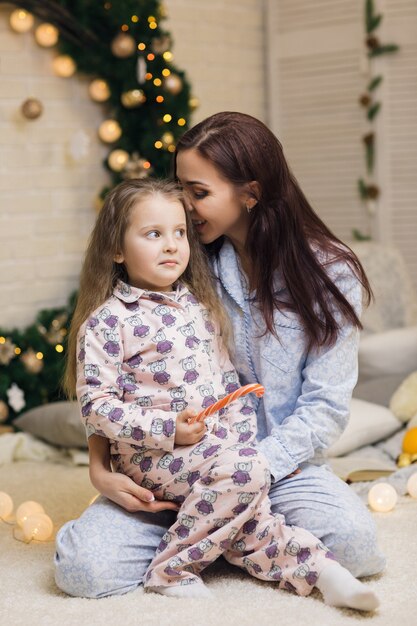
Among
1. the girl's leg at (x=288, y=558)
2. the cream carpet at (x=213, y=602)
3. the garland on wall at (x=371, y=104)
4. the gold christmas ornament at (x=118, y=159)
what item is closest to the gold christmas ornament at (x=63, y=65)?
the gold christmas ornament at (x=118, y=159)

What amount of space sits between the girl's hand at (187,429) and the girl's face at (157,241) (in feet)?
1.03

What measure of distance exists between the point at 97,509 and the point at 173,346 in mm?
395

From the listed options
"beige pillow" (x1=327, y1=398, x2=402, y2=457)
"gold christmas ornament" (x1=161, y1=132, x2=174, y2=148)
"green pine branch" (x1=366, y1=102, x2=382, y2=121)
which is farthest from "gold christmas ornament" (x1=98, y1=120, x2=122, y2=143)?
"beige pillow" (x1=327, y1=398, x2=402, y2=457)

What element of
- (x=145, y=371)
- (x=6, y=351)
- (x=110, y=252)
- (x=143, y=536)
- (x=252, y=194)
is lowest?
(x=143, y=536)

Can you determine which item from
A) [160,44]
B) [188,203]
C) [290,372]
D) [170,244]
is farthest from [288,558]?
[160,44]

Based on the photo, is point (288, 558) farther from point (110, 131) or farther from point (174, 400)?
point (110, 131)

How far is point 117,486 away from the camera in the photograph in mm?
2117

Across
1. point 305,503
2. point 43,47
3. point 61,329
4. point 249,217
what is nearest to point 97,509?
point 305,503

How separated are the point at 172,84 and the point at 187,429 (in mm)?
2090

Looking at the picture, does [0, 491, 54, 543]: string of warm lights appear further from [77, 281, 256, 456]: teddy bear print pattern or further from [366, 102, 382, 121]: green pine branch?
[366, 102, 382, 121]: green pine branch

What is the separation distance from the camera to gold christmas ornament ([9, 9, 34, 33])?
138 inches

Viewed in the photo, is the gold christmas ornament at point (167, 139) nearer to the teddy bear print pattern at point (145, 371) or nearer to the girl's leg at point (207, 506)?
the teddy bear print pattern at point (145, 371)

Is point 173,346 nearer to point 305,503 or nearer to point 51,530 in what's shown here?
point 305,503

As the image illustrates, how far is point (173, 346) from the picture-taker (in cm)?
214
